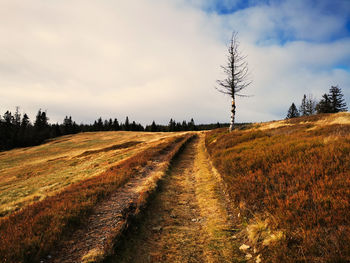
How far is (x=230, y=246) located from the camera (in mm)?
4359

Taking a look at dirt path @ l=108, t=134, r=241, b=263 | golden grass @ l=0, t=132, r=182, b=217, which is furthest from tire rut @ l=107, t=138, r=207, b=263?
golden grass @ l=0, t=132, r=182, b=217

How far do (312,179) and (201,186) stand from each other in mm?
5014

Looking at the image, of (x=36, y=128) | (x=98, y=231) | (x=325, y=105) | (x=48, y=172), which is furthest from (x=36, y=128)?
(x=325, y=105)

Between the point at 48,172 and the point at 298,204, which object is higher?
the point at 298,204

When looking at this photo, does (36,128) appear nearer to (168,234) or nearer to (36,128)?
(36,128)

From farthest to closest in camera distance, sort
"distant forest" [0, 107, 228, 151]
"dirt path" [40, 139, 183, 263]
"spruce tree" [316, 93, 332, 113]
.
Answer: "distant forest" [0, 107, 228, 151] < "spruce tree" [316, 93, 332, 113] < "dirt path" [40, 139, 183, 263]

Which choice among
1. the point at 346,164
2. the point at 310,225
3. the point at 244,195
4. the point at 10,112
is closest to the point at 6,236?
the point at 244,195

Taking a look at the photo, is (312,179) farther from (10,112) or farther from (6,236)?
(10,112)

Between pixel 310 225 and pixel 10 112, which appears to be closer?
pixel 310 225

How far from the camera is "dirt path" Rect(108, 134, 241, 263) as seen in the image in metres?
4.15

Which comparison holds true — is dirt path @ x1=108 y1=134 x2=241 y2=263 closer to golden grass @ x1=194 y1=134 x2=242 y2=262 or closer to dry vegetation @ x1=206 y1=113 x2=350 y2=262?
golden grass @ x1=194 y1=134 x2=242 y2=262

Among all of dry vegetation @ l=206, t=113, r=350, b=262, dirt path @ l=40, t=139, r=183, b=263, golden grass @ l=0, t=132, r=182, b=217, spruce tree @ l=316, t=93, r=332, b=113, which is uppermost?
spruce tree @ l=316, t=93, r=332, b=113

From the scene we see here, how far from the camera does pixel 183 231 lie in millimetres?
5211

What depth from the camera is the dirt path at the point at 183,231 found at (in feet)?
13.6
